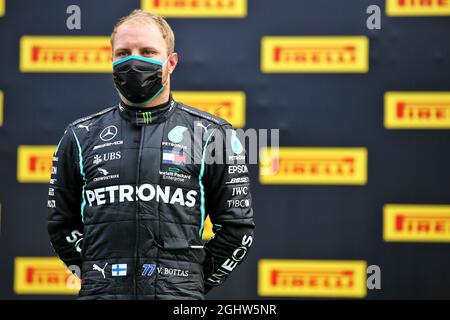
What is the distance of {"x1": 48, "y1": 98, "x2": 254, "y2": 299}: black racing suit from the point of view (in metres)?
1.96

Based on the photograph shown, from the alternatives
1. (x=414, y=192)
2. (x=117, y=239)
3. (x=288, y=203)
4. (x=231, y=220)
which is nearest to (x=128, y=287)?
(x=117, y=239)

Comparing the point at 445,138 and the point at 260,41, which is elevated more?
the point at 260,41

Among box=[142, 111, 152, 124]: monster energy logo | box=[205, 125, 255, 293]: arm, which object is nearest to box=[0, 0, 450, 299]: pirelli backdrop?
box=[205, 125, 255, 293]: arm

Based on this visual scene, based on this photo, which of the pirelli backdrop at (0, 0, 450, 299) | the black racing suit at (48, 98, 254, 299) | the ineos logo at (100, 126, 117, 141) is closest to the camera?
the black racing suit at (48, 98, 254, 299)

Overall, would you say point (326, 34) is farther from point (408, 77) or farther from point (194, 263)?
point (194, 263)

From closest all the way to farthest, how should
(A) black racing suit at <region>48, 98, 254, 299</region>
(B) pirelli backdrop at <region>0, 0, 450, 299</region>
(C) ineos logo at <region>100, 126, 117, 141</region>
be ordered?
(A) black racing suit at <region>48, 98, 254, 299</region>
(C) ineos logo at <region>100, 126, 117, 141</region>
(B) pirelli backdrop at <region>0, 0, 450, 299</region>

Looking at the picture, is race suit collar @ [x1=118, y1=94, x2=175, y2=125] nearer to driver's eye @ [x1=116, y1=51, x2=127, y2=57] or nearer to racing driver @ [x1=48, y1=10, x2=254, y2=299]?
racing driver @ [x1=48, y1=10, x2=254, y2=299]

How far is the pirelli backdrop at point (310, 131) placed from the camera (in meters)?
3.57

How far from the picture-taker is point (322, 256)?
3590 millimetres

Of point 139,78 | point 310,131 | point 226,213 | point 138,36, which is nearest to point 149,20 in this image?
point 138,36

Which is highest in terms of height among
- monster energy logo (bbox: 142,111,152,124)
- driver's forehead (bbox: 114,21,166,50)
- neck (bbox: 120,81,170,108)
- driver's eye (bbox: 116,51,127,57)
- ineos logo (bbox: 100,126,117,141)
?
driver's forehead (bbox: 114,21,166,50)

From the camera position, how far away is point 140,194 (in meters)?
1.98

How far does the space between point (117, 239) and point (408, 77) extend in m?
2.12

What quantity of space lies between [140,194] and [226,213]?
0.27 meters
